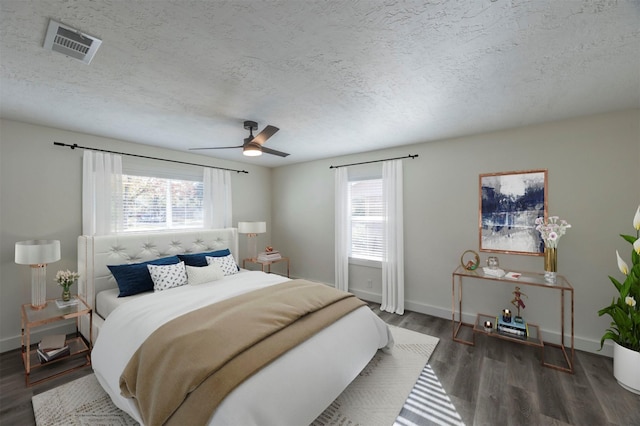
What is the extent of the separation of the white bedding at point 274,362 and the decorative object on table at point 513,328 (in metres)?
1.25

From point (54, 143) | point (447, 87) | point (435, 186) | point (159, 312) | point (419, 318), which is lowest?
point (419, 318)

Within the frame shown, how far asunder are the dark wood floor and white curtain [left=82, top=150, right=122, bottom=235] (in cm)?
149

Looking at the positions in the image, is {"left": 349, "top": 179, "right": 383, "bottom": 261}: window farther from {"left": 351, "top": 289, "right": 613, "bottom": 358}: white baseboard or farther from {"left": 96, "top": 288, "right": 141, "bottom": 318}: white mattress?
{"left": 96, "top": 288, "right": 141, "bottom": 318}: white mattress

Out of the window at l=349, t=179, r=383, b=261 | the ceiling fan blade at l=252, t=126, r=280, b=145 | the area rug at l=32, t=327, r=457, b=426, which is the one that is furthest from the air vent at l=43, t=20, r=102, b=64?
the window at l=349, t=179, r=383, b=261

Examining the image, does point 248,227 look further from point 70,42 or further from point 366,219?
point 70,42

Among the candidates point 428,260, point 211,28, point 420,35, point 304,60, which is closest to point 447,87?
point 420,35

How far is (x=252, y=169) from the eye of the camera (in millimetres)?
5176

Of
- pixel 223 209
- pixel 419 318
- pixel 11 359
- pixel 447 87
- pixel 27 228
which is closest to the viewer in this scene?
pixel 447 87

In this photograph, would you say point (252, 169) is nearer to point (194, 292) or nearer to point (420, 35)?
point (194, 292)

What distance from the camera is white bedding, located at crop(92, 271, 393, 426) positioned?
1.46 m

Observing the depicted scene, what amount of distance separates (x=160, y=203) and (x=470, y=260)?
4.45 metres

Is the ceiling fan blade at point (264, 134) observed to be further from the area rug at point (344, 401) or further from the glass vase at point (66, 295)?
the glass vase at point (66, 295)

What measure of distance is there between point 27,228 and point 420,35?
13.9 ft

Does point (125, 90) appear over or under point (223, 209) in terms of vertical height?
over
